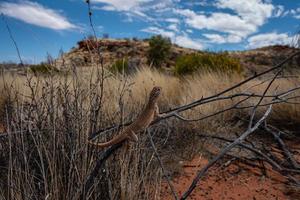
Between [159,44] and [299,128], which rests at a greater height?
[159,44]

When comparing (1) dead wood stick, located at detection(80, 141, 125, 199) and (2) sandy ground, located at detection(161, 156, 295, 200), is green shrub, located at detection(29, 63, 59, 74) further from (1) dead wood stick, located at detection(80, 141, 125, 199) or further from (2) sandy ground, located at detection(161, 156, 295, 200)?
(2) sandy ground, located at detection(161, 156, 295, 200)

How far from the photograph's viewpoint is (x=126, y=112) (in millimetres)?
2830

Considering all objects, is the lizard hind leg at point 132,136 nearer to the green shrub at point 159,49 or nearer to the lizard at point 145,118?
the lizard at point 145,118

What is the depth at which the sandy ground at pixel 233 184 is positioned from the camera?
2.79 m

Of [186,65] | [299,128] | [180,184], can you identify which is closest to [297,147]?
[299,128]

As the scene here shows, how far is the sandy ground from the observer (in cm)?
279

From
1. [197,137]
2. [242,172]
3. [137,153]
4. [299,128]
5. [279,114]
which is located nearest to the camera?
[137,153]

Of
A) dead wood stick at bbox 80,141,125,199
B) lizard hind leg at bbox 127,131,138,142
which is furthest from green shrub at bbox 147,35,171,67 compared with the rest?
lizard hind leg at bbox 127,131,138,142

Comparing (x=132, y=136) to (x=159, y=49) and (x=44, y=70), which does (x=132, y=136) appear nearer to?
(x=44, y=70)

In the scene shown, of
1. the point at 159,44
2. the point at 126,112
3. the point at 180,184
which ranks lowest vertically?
the point at 180,184

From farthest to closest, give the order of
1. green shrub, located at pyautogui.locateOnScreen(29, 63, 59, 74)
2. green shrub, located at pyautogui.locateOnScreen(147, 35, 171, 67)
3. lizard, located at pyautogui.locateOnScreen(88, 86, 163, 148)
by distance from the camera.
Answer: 1. green shrub, located at pyautogui.locateOnScreen(147, 35, 171, 67)
2. green shrub, located at pyautogui.locateOnScreen(29, 63, 59, 74)
3. lizard, located at pyautogui.locateOnScreen(88, 86, 163, 148)

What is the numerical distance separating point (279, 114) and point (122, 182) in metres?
3.93

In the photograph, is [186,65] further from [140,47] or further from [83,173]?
[140,47]

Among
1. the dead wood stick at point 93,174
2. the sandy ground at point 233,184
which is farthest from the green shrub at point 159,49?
the dead wood stick at point 93,174
